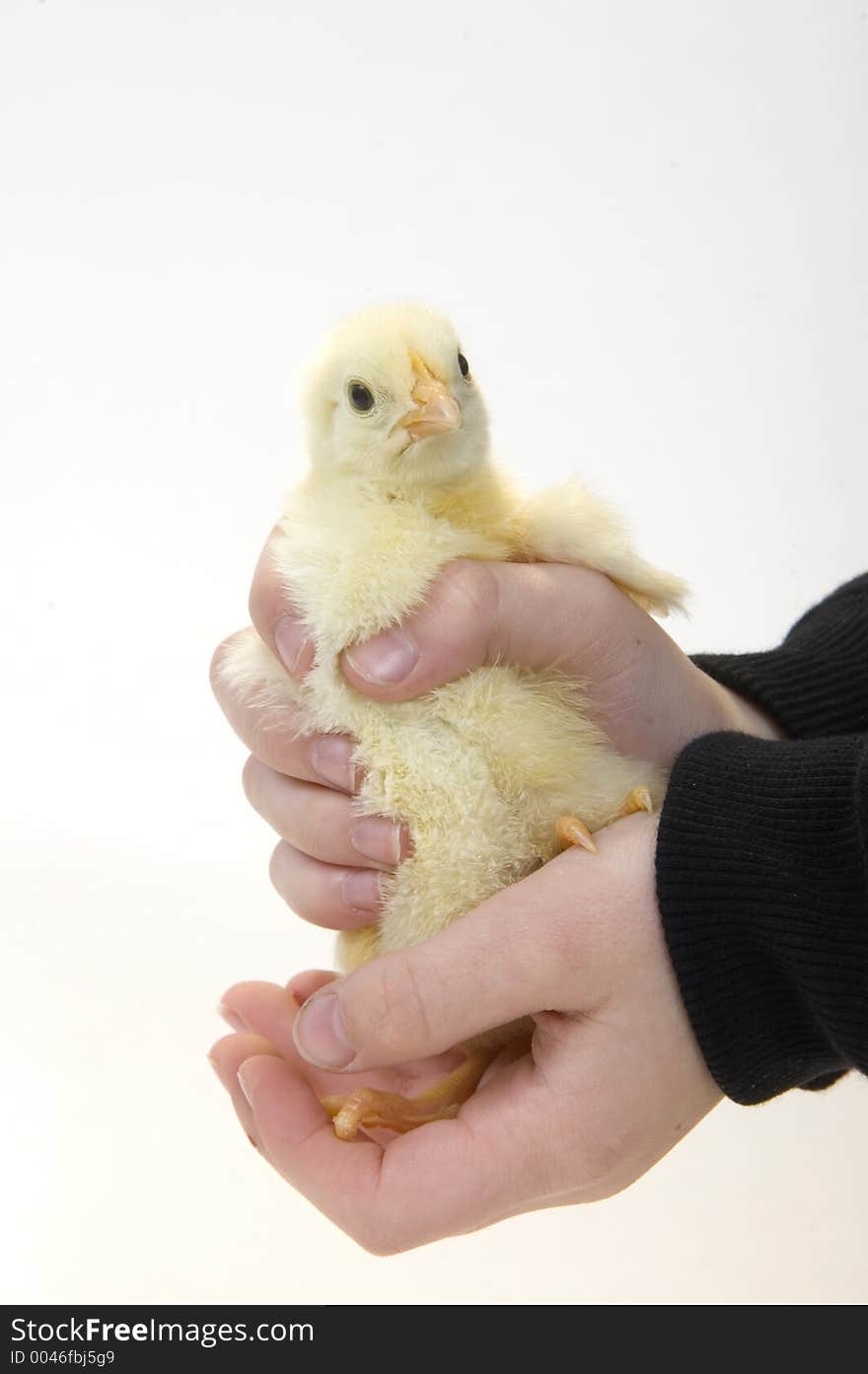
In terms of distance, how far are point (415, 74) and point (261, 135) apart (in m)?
0.41

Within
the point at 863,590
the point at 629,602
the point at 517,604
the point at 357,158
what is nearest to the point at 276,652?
the point at 517,604

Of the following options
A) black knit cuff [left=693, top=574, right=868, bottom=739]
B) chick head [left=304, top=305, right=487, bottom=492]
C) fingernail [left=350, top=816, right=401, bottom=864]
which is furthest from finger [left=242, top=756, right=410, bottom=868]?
black knit cuff [left=693, top=574, right=868, bottom=739]

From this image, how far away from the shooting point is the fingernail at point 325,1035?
1652 mm

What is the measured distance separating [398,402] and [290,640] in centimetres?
33

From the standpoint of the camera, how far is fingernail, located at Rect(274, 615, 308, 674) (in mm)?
1646

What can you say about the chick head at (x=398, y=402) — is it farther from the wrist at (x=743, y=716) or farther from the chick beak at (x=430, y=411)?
the wrist at (x=743, y=716)

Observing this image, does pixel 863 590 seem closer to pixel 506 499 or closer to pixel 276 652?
pixel 506 499

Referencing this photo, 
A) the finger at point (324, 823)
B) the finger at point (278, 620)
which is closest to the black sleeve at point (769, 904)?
the finger at point (324, 823)

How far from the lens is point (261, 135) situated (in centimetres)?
329

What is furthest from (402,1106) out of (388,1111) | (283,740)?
(283,740)

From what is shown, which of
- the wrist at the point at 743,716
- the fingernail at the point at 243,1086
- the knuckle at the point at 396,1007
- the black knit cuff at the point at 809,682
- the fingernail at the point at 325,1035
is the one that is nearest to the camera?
the knuckle at the point at 396,1007

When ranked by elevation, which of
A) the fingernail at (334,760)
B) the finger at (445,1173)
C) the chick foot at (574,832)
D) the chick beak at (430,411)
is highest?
the chick beak at (430,411)

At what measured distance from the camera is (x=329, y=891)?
5.90ft

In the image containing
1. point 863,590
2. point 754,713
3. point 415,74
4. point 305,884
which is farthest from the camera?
point 415,74
